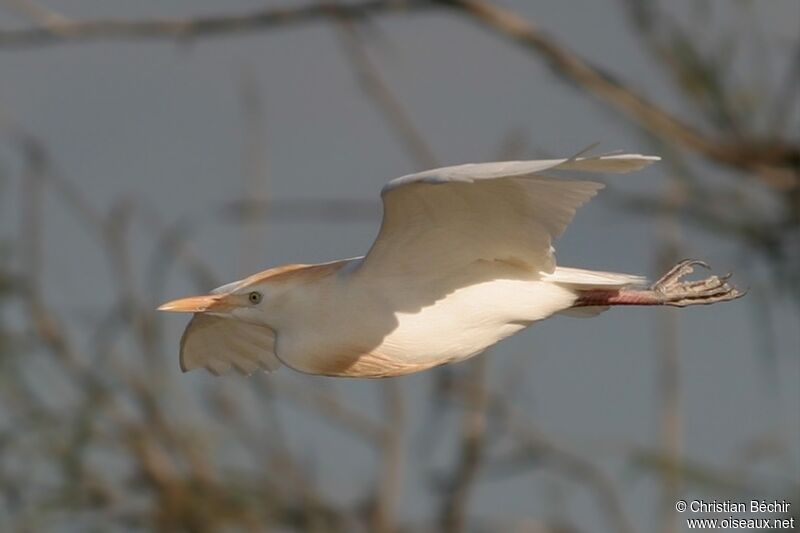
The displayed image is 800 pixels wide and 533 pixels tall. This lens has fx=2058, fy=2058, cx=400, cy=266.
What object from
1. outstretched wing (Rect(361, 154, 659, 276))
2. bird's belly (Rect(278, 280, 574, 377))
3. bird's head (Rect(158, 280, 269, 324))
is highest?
outstretched wing (Rect(361, 154, 659, 276))

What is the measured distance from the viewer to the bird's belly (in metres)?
3.86

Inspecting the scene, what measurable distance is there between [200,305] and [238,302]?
0.10m

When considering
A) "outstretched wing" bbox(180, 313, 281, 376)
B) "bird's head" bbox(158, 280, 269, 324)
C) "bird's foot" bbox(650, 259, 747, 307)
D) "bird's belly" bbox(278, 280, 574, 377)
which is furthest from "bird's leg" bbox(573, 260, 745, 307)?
"outstretched wing" bbox(180, 313, 281, 376)

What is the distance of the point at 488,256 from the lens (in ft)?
12.7

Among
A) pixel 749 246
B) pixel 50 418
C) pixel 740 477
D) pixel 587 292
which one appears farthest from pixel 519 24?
pixel 587 292

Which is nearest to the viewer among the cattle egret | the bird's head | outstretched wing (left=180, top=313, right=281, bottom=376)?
the cattle egret

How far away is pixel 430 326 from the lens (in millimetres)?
3865

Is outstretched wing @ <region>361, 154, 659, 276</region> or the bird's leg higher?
outstretched wing @ <region>361, 154, 659, 276</region>

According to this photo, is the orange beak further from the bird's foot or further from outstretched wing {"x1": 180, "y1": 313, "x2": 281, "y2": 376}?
the bird's foot

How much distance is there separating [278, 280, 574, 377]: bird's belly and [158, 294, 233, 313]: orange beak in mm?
288

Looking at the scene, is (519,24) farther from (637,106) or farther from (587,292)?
(587,292)

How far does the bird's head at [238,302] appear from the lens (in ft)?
13.4

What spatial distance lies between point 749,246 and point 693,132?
492 millimetres

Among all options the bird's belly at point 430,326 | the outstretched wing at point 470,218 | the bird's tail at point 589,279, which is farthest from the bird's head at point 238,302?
the bird's tail at point 589,279
